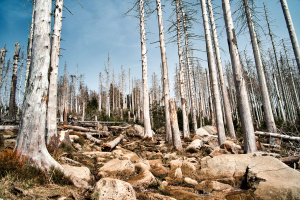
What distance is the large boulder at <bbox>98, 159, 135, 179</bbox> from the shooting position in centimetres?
353

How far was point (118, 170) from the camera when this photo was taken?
368 centimetres

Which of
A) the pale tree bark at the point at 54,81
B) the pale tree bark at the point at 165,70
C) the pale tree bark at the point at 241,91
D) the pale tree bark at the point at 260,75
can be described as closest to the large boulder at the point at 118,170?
the pale tree bark at the point at 54,81

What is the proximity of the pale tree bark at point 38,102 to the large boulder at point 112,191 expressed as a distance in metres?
1.03

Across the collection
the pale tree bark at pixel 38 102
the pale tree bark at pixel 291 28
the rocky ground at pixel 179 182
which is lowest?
the rocky ground at pixel 179 182

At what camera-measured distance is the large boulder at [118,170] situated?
3.53 m

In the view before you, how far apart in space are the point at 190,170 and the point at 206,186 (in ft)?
2.79

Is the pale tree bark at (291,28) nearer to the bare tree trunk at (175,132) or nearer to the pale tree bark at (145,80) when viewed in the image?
the bare tree trunk at (175,132)

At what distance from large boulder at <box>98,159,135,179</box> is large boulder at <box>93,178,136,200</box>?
1.27 meters

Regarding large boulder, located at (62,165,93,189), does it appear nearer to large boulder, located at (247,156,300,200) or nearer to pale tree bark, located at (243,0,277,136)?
large boulder, located at (247,156,300,200)

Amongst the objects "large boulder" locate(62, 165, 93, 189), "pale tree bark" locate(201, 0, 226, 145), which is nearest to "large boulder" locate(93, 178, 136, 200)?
"large boulder" locate(62, 165, 93, 189)

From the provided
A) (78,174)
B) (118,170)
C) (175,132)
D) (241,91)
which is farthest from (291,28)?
(78,174)

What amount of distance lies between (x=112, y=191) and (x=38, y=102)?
2.09 metres

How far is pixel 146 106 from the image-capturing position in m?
9.65

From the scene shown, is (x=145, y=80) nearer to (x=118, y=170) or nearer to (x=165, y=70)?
(x=165, y=70)
